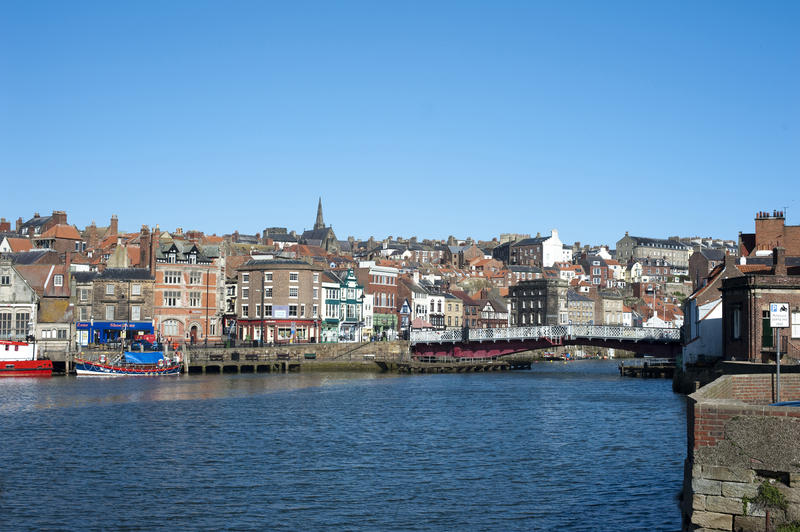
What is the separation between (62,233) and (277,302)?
54.0m

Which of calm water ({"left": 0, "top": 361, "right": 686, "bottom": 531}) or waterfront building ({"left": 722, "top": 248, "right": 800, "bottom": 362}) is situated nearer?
calm water ({"left": 0, "top": 361, "right": 686, "bottom": 531})

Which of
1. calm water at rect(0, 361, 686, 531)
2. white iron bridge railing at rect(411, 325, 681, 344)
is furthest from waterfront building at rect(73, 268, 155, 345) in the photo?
white iron bridge railing at rect(411, 325, 681, 344)

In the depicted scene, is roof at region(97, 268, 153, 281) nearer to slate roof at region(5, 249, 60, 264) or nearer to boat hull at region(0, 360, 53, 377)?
slate roof at region(5, 249, 60, 264)

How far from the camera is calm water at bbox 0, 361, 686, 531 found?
92.4 feet

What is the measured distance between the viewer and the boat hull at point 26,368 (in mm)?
82812

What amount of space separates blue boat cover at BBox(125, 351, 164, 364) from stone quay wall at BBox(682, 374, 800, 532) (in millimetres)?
76457

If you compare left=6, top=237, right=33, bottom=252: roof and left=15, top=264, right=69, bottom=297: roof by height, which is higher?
left=6, top=237, right=33, bottom=252: roof

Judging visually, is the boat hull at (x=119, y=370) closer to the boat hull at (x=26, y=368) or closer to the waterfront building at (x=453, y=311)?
the boat hull at (x=26, y=368)

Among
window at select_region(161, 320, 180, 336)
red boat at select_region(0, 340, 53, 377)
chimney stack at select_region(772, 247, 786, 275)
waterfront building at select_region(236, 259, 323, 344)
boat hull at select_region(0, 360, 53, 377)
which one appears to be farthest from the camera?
waterfront building at select_region(236, 259, 323, 344)

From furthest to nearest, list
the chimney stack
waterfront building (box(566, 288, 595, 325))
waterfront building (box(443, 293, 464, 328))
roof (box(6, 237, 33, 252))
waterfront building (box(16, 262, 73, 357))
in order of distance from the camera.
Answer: waterfront building (box(566, 288, 595, 325)) → waterfront building (box(443, 293, 464, 328)) → roof (box(6, 237, 33, 252)) → waterfront building (box(16, 262, 73, 357)) → the chimney stack

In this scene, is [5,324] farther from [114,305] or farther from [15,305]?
[114,305]

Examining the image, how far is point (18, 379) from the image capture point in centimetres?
7912

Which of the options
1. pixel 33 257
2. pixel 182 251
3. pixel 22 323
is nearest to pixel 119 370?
pixel 22 323

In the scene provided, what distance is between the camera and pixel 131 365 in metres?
86.6
